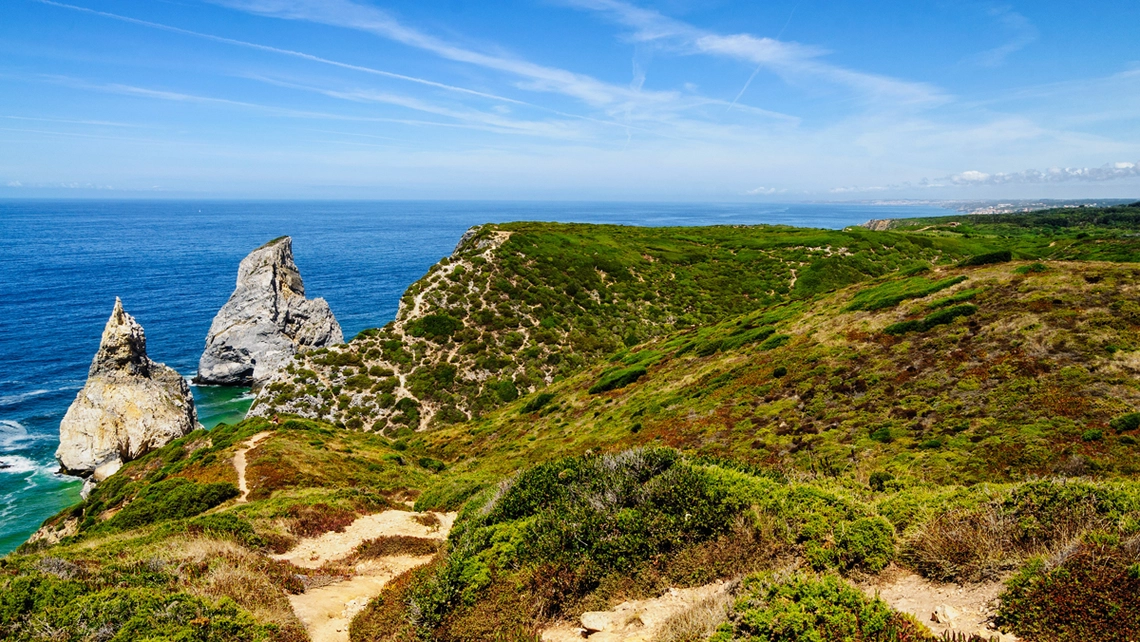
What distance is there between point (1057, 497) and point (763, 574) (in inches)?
243

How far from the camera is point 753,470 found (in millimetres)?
15078

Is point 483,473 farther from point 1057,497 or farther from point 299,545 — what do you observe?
point 1057,497

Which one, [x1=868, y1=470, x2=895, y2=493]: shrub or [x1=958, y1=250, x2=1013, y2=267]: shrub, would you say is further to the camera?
[x1=958, y1=250, x2=1013, y2=267]: shrub

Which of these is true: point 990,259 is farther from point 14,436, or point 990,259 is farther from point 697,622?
point 14,436

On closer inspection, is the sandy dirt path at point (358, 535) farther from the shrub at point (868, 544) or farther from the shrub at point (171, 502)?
the shrub at point (868, 544)

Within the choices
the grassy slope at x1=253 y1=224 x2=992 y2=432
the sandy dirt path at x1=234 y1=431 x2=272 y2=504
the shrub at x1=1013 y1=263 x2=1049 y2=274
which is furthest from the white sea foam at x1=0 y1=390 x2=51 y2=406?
the shrub at x1=1013 y1=263 x2=1049 y2=274

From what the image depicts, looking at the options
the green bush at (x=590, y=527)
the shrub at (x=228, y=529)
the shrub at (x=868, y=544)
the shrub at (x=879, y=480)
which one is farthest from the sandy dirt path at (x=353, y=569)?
the shrub at (x=879, y=480)

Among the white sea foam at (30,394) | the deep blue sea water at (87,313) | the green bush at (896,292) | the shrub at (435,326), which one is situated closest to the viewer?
the green bush at (896,292)

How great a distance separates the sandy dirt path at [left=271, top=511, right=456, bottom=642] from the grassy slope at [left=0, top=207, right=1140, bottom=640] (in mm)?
656

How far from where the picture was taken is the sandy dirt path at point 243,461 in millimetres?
24947

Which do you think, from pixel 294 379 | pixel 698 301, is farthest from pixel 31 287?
pixel 698 301

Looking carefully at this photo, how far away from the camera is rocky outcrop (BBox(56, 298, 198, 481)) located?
51.3 metres

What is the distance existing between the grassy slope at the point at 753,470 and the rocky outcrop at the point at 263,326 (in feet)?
163

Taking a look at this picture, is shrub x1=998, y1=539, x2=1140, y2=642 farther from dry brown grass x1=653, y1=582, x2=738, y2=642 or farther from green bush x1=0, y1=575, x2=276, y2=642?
green bush x1=0, y1=575, x2=276, y2=642
